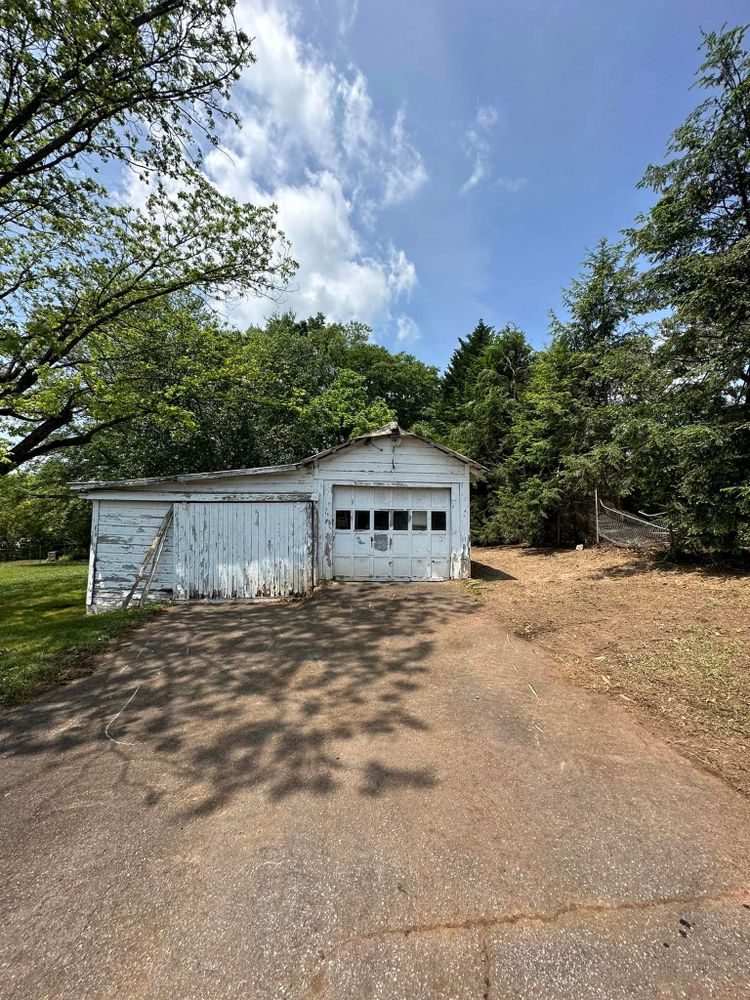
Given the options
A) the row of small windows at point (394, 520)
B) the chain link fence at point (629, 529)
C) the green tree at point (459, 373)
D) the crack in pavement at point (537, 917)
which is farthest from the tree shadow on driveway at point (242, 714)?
the green tree at point (459, 373)

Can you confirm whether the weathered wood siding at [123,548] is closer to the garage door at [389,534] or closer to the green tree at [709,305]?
the garage door at [389,534]

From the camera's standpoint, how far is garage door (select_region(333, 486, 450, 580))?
10.5 m

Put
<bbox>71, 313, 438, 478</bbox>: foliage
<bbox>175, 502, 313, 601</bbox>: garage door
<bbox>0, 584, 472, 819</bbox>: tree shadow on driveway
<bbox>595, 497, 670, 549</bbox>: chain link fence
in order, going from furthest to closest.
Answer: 1. <bbox>595, 497, 670, 549</bbox>: chain link fence
2. <bbox>71, 313, 438, 478</bbox>: foliage
3. <bbox>175, 502, 313, 601</bbox>: garage door
4. <bbox>0, 584, 472, 819</bbox>: tree shadow on driveway

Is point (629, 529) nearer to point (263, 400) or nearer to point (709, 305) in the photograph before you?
point (709, 305)

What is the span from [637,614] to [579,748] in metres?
4.29

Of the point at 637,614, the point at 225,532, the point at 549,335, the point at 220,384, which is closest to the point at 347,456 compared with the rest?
the point at 225,532

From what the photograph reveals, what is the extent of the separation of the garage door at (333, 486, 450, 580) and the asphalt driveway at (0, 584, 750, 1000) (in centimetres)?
632

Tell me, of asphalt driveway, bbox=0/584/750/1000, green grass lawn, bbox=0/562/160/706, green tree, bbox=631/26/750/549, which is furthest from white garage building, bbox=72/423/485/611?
green tree, bbox=631/26/750/549

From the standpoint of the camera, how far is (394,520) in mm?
10727

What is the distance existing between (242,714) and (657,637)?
5.15 metres

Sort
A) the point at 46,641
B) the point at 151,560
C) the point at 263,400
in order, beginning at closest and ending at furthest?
the point at 46,641 → the point at 151,560 → the point at 263,400

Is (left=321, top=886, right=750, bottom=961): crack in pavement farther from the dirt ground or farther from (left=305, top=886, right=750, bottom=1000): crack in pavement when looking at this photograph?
the dirt ground

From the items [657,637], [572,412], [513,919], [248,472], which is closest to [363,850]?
[513,919]

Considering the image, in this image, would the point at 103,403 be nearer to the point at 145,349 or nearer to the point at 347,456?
the point at 145,349
